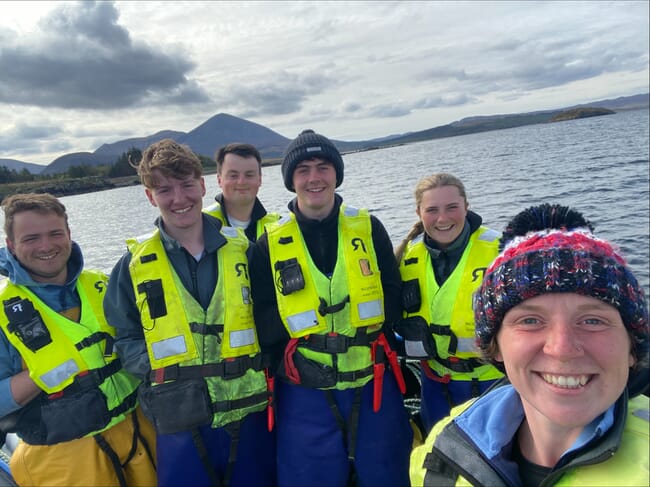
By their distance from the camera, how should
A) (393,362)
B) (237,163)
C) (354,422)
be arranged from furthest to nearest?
(237,163), (393,362), (354,422)

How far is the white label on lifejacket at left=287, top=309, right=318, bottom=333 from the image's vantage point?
9.77 feet

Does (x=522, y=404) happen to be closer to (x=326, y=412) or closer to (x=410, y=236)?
(x=326, y=412)

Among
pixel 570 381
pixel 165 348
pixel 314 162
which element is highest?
pixel 314 162

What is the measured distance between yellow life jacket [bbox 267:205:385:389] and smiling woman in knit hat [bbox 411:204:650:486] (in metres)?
1.34

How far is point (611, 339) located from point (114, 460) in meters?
3.03

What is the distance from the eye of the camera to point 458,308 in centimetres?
325

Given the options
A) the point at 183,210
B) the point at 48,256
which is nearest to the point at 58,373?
the point at 48,256

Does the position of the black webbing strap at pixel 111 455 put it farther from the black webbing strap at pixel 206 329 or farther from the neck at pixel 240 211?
the neck at pixel 240 211

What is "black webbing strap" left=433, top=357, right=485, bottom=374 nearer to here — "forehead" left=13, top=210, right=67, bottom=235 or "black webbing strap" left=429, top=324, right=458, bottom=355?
"black webbing strap" left=429, top=324, right=458, bottom=355

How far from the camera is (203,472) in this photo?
109 inches

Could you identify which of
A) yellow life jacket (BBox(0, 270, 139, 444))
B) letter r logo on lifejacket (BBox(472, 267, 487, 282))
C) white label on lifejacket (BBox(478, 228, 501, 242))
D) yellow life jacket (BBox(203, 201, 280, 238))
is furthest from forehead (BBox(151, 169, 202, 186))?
white label on lifejacket (BBox(478, 228, 501, 242))

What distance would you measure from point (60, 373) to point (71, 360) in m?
0.10

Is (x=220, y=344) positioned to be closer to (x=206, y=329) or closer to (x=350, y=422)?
(x=206, y=329)

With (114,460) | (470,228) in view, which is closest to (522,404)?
(470,228)
